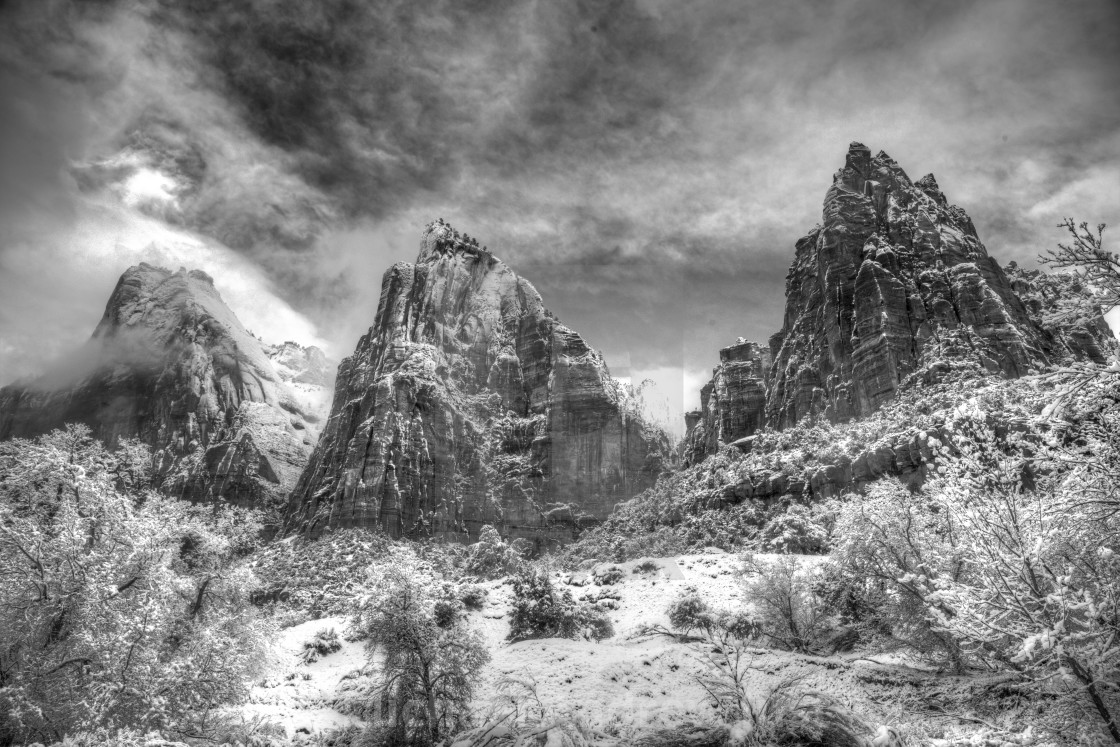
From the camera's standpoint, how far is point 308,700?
26453 mm

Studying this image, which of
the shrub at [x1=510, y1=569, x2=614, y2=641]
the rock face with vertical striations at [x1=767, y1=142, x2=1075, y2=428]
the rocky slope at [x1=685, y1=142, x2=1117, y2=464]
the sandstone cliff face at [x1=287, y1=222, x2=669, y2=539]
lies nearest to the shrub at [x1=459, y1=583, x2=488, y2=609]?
the shrub at [x1=510, y1=569, x2=614, y2=641]

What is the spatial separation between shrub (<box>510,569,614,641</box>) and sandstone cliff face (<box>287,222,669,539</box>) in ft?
160

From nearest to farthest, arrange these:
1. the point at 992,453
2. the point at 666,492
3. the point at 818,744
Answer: the point at 818,744
the point at 992,453
the point at 666,492

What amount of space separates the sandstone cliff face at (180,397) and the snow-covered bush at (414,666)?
9416cm

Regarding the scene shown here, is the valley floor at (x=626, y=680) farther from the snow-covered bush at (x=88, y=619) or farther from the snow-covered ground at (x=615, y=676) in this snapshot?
the snow-covered bush at (x=88, y=619)

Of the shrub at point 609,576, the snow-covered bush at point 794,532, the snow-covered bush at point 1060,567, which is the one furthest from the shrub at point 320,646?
the snow-covered bush at point 1060,567

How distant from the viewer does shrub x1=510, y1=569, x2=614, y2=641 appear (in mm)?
35344

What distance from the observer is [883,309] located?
6894 centimetres

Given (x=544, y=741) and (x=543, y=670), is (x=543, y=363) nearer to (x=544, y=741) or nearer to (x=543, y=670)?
(x=543, y=670)

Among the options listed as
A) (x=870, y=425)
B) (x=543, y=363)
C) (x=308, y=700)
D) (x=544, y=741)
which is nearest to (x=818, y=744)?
(x=544, y=741)

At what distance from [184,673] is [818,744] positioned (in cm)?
1376

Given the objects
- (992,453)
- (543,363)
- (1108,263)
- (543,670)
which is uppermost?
(543,363)

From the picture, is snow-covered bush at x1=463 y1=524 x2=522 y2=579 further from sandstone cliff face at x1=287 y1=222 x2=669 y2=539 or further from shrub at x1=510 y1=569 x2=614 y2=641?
sandstone cliff face at x1=287 y1=222 x2=669 y2=539

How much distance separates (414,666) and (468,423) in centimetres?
8107
